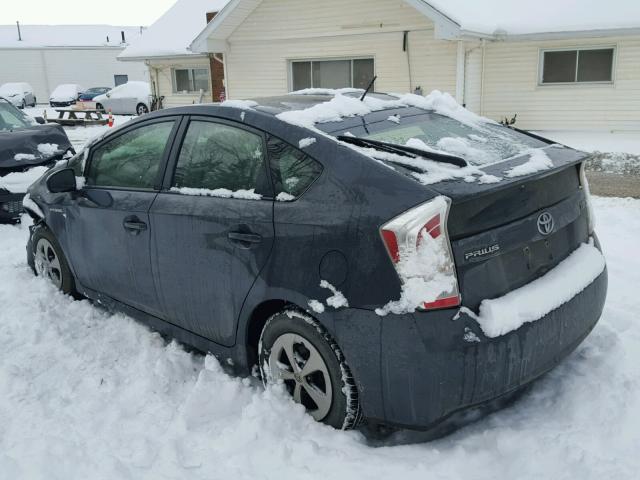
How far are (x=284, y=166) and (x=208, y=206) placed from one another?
0.53 m

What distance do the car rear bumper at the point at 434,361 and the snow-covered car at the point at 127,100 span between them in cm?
2817

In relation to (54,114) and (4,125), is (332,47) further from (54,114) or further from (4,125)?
(54,114)

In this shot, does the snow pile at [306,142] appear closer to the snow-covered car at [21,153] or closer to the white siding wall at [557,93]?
the snow-covered car at [21,153]

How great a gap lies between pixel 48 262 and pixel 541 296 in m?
A: 3.82

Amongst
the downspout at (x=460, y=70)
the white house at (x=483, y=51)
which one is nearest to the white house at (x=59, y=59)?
the white house at (x=483, y=51)

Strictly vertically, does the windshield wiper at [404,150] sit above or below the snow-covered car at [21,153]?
above

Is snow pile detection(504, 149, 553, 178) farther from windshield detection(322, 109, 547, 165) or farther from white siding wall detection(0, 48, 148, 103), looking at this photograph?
white siding wall detection(0, 48, 148, 103)

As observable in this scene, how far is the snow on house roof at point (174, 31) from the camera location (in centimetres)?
2145

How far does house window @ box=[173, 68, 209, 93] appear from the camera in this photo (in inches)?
891

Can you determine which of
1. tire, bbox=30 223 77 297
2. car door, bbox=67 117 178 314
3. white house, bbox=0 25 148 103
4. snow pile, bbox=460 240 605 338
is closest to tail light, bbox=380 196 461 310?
snow pile, bbox=460 240 605 338

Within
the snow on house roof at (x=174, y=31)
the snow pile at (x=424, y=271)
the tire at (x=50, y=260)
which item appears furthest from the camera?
the snow on house roof at (x=174, y=31)

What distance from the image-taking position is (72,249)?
4.48 meters

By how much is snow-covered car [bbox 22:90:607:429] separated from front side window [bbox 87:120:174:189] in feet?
0.07

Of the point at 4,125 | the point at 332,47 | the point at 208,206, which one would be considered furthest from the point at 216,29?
the point at 208,206
